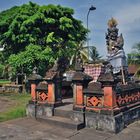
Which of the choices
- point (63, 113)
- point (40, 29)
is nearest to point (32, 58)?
point (40, 29)

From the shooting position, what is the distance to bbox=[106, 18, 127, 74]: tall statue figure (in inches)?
456

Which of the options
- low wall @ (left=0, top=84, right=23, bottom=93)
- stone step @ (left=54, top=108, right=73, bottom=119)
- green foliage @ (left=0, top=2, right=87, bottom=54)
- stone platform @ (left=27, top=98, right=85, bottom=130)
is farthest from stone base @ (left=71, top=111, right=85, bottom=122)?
low wall @ (left=0, top=84, right=23, bottom=93)

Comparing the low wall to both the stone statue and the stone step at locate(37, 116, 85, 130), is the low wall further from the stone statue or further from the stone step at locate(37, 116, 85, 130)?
the stone step at locate(37, 116, 85, 130)

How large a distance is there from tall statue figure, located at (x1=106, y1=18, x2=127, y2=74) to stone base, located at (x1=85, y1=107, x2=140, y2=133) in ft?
9.07

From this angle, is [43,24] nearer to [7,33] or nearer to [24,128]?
[7,33]

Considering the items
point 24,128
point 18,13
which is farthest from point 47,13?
point 24,128

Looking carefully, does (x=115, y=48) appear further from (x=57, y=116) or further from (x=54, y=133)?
(x=54, y=133)

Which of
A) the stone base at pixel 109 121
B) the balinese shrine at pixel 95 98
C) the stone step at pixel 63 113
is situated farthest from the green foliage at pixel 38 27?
the stone base at pixel 109 121

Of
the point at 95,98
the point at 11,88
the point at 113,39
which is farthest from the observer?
the point at 11,88

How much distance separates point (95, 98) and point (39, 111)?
3024mm

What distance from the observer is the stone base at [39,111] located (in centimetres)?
1036

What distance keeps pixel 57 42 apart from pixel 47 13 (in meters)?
2.73

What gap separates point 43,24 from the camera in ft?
73.9

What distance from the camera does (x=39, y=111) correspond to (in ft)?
35.4
